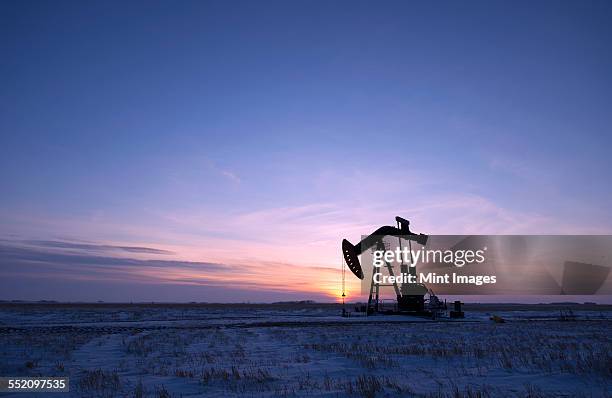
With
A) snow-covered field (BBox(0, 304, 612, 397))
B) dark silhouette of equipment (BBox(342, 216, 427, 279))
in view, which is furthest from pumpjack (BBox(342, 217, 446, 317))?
snow-covered field (BBox(0, 304, 612, 397))

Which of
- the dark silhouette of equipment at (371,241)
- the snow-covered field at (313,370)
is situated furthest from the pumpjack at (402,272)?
the snow-covered field at (313,370)

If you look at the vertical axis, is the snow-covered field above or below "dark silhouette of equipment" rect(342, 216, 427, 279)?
below

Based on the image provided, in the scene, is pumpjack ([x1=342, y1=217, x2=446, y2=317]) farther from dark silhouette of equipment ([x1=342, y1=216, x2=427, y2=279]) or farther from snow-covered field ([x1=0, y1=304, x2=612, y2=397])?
snow-covered field ([x1=0, y1=304, x2=612, y2=397])

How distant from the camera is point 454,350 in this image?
46.4 feet

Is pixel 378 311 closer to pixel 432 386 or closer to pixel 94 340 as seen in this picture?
pixel 94 340

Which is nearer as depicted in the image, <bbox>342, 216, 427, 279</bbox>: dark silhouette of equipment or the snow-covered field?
the snow-covered field

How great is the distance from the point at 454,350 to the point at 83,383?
34.6 ft

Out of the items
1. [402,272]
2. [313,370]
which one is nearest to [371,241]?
[402,272]

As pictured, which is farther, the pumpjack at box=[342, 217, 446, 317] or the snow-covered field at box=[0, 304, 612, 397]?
the pumpjack at box=[342, 217, 446, 317]

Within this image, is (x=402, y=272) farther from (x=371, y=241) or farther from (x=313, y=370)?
(x=313, y=370)

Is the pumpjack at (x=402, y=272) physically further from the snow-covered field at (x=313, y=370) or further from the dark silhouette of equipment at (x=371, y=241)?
the snow-covered field at (x=313, y=370)

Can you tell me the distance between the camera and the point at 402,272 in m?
40.6

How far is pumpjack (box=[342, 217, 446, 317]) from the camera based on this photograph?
38.2 metres

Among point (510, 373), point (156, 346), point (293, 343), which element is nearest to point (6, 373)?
point (156, 346)
